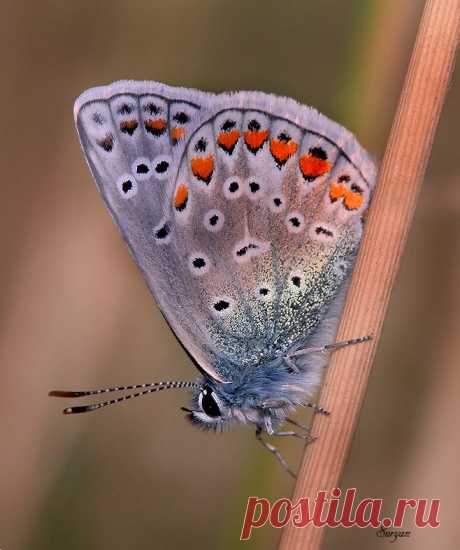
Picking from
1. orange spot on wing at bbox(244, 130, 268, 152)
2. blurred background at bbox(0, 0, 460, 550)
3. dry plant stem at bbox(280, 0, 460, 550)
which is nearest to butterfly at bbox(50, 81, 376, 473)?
orange spot on wing at bbox(244, 130, 268, 152)

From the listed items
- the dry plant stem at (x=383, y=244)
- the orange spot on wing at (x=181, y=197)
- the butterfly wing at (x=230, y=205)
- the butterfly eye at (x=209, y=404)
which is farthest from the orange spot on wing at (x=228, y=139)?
the butterfly eye at (x=209, y=404)

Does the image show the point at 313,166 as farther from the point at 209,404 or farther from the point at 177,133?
the point at 209,404

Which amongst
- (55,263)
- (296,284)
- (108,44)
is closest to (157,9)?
(108,44)

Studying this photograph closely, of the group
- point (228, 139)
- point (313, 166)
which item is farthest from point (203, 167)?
point (313, 166)

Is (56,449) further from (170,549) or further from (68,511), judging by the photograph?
(170,549)

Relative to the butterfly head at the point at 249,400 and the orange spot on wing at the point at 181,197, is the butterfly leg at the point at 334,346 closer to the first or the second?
the butterfly head at the point at 249,400

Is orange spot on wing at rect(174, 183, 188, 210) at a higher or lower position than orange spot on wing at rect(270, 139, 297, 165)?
lower

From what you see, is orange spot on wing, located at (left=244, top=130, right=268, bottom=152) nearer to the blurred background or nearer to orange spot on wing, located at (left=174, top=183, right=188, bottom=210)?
orange spot on wing, located at (left=174, top=183, right=188, bottom=210)

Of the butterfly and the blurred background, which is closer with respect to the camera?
the butterfly
